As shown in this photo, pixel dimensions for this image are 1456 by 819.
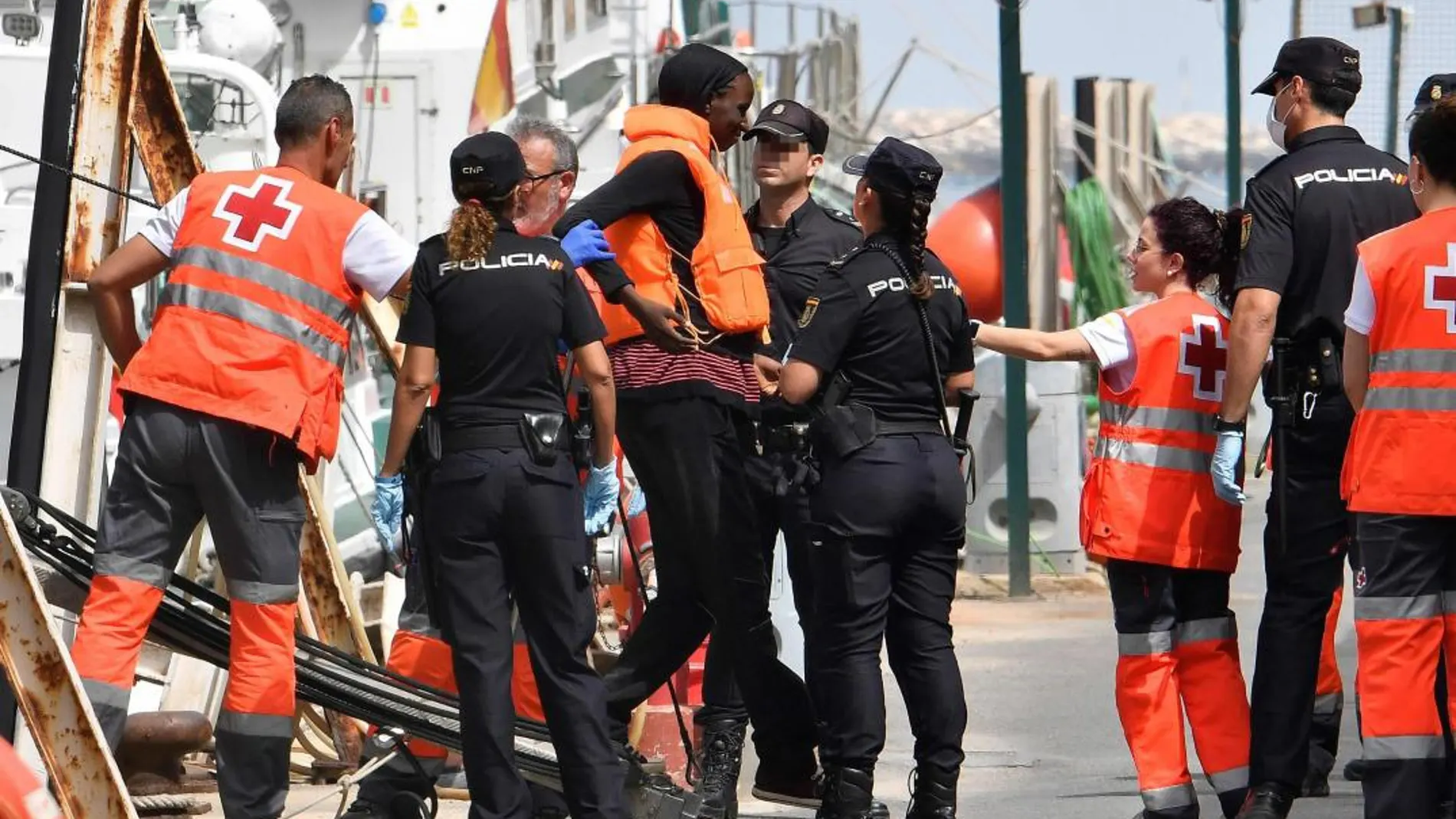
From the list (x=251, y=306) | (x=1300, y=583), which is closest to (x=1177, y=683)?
(x=1300, y=583)

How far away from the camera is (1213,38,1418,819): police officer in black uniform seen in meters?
6.38

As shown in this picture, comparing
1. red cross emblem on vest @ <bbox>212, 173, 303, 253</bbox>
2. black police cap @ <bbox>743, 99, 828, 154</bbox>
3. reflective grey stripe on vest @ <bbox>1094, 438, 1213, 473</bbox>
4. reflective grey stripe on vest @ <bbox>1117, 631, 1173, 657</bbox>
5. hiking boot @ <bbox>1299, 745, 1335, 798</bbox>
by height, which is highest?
black police cap @ <bbox>743, 99, 828, 154</bbox>

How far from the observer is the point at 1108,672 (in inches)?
407

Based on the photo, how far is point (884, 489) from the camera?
6340mm

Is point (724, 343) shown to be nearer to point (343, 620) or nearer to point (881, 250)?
point (881, 250)

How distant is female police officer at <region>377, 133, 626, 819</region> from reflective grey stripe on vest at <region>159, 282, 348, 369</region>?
0.85ft

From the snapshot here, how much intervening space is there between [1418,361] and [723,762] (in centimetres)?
234

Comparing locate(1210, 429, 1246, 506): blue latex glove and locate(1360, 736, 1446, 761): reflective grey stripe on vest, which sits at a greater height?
locate(1210, 429, 1246, 506): blue latex glove

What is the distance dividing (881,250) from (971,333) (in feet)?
1.25

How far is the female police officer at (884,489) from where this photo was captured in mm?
6355

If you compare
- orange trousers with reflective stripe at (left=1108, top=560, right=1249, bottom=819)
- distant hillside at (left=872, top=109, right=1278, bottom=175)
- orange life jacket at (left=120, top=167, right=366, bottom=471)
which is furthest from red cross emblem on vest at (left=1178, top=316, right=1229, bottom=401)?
distant hillside at (left=872, top=109, right=1278, bottom=175)

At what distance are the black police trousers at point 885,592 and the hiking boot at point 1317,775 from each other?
1310mm

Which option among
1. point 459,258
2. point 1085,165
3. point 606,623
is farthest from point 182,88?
point 1085,165

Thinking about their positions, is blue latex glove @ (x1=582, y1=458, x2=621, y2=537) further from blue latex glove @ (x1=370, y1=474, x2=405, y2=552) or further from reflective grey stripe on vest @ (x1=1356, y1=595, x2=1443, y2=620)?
reflective grey stripe on vest @ (x1=1356, y1=595, x2=1443, y2=620)
